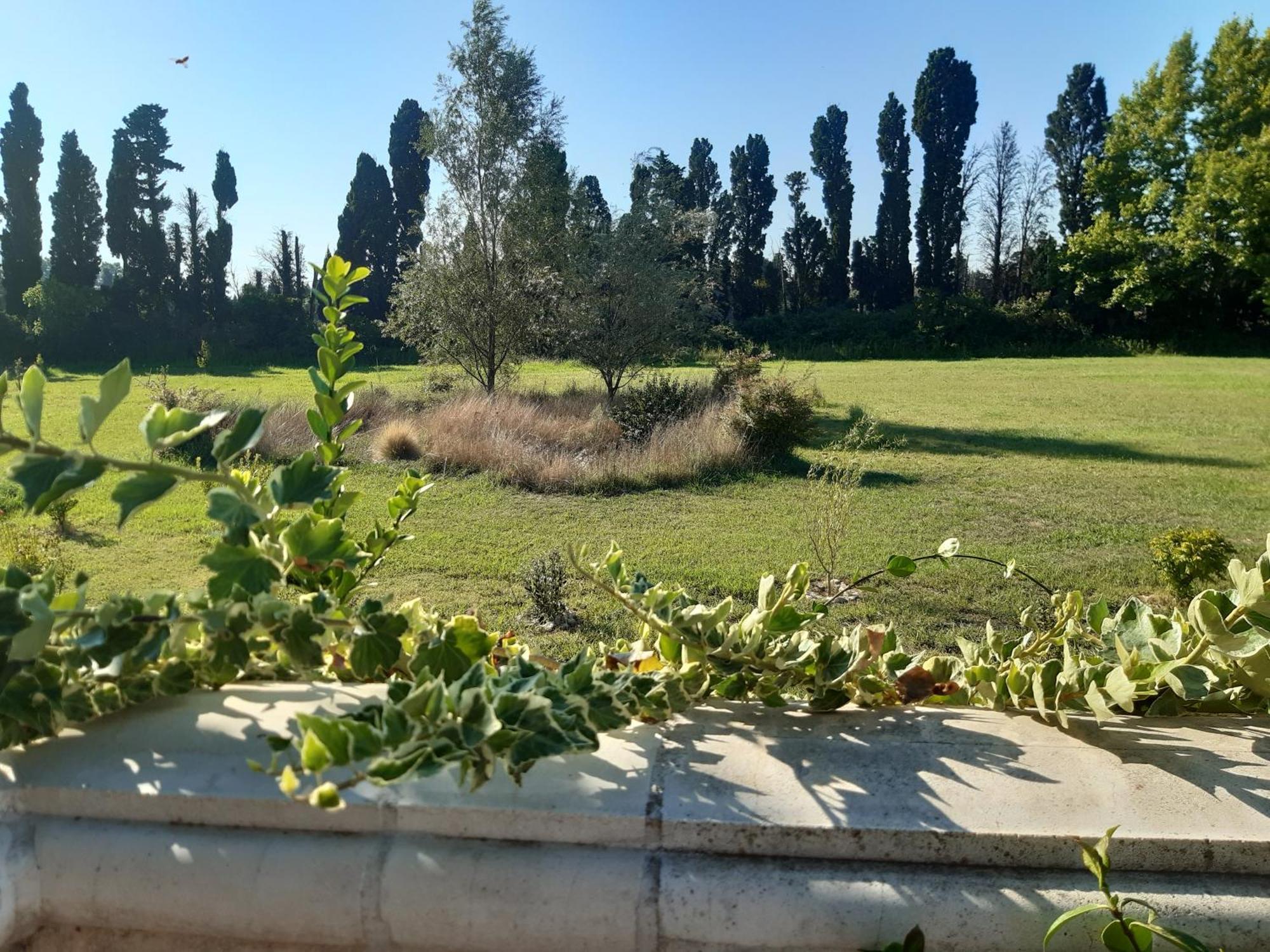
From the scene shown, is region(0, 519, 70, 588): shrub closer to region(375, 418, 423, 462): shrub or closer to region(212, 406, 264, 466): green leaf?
region(212, 406, 264, 466): green leaf

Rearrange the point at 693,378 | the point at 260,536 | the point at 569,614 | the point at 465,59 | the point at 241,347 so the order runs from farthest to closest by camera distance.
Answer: the point at 241,347 → the point at 693,378 → the point at 465,59 → the point at 569,614 → the point at 260,536

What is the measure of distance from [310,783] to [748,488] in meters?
8.96

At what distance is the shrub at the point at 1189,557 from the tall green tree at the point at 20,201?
37.1m

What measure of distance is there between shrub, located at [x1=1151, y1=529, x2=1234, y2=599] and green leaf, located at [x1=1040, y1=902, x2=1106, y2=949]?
5.74 meters

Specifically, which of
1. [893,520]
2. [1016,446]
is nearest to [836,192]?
[1016,446]

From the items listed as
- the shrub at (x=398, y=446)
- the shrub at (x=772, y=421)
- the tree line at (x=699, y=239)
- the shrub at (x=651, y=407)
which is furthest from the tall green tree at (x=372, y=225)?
the shrub at (x=772, y=421)

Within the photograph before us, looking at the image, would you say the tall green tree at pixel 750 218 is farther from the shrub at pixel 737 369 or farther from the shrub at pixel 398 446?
the shrub at pixel 398 446

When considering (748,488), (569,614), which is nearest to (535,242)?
(748,488)

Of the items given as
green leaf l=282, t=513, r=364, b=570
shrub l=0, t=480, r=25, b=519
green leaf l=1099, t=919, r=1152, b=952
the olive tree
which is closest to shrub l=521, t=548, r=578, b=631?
green leaf l=282, t=513, r=364, b=570

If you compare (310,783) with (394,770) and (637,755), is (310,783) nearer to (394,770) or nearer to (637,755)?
(394,770)

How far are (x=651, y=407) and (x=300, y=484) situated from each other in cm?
1255

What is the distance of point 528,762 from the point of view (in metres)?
0.71

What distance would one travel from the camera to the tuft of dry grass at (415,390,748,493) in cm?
973

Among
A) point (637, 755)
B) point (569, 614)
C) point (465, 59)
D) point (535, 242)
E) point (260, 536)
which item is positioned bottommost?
point (569, 614)
